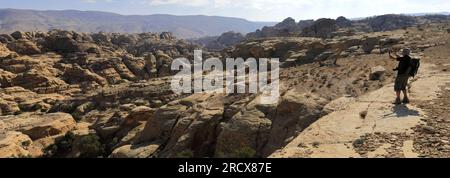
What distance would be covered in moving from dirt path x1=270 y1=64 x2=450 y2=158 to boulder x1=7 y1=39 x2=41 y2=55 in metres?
86.2

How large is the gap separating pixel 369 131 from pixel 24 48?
9074 cm

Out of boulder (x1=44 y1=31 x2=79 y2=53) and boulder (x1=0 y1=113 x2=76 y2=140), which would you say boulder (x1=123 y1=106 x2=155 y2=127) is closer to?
boulder (x1=0 y1=113 x2=76 y2=140)

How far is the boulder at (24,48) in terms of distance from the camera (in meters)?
91.4

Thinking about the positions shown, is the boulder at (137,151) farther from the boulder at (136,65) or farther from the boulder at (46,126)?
the boulder at (136,65)

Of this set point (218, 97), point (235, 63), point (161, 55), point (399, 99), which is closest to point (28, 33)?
point (161, 55)

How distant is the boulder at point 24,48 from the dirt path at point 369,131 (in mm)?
86210

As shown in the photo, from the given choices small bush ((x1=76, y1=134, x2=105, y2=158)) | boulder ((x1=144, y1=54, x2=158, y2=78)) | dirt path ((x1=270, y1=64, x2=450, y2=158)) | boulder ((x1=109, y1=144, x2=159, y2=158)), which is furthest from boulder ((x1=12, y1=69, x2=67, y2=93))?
dirt path ((x1=270, y1=64, x2=450, y2=158))

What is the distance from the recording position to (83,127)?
45.3m

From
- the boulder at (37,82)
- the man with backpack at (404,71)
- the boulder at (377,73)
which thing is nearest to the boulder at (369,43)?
the boulder at (377,73)

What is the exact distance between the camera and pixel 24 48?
301ft

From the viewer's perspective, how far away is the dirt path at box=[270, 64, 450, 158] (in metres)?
11.5

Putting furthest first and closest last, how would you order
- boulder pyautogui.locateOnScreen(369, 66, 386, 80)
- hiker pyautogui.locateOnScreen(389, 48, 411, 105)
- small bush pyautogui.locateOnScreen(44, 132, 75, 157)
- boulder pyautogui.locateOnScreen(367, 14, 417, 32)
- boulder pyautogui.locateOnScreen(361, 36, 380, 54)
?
1. boulder pyautogui.locateOnScreen(367, 14, 417, 32)
2. boulder pyautogui.locateOnScreen(361, 36, 380, 54)
3. small bush pyautogui.locateOnScreen(44, 132, 75, 157)
4. boulder pyautogui.locateOnScreen(369, 66, 386, 80)
5. hiker pyautogui.locateOnScreen(389, 48, 411, 105)

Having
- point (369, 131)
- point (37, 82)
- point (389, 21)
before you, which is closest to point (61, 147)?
point (369, 131)
